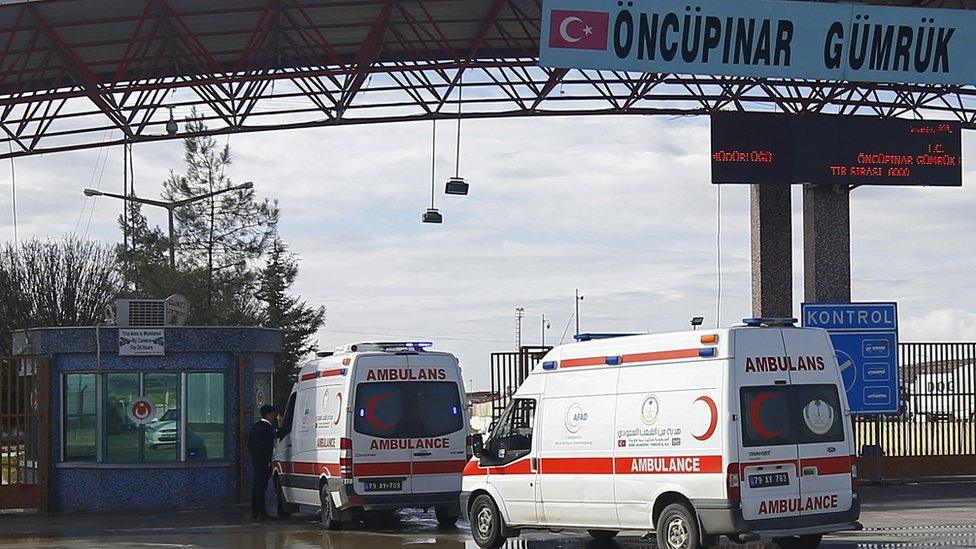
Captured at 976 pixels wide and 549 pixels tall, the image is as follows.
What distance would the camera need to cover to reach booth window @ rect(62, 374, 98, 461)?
867 inches

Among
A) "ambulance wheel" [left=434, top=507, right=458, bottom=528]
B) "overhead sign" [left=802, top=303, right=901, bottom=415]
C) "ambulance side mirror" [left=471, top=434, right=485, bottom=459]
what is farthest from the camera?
"overhead sign" [left=802, top=303, right=901, bottom=415]

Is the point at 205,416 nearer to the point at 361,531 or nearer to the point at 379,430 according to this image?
the point at 361,531

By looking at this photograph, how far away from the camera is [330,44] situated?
28.6 m

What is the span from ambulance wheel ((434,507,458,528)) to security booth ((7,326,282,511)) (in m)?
4.44

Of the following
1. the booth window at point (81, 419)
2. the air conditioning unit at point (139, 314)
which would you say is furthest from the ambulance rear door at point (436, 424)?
the booth window at point (81, 419)

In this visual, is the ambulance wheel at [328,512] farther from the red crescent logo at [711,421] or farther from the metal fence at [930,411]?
the metal fence at [930,411]

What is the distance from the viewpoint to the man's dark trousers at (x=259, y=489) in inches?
806

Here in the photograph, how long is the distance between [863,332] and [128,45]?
13781 mm

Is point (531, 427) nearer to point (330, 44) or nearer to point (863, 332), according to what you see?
point (863, 332)

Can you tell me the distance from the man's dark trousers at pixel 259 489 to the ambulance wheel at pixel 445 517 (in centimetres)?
269

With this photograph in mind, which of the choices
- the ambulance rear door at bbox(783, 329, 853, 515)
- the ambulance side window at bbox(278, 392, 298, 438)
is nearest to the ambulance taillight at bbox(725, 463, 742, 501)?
the ambulance rear door at bbox(783, 329, 853, 515)

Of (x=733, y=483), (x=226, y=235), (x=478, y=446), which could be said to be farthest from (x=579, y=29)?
(x=226, y=235)

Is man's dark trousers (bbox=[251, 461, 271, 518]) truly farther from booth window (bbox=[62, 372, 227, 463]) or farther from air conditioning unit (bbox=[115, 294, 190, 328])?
→ air conditioning unit (bbox=[115, 294, 190, 328])

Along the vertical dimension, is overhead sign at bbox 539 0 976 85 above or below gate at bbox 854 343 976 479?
above
